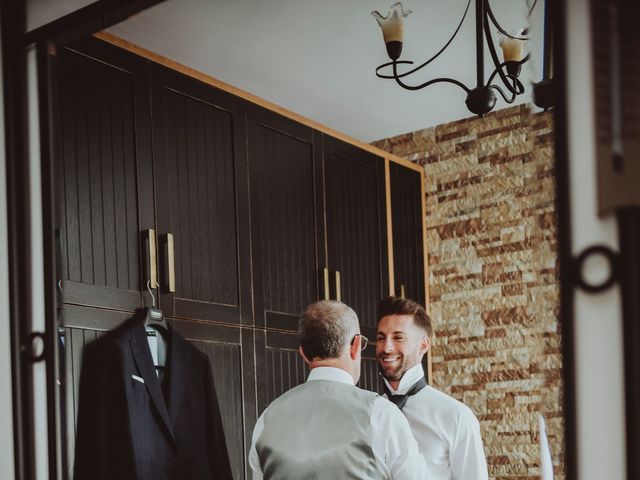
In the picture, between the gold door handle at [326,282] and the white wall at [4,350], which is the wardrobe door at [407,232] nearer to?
the gold door handle at [326,282]

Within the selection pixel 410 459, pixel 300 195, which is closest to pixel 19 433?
pixel 410 459

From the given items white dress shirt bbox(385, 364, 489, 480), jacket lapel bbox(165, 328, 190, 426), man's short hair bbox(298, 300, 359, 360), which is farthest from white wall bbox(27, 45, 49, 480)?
white dress shirt bbox(385, 364, 489, 480)

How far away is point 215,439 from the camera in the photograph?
10.4 feet

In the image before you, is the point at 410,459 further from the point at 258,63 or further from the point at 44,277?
the point at 258,63

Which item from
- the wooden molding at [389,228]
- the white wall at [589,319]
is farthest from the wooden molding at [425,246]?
the white wall at [589,319]

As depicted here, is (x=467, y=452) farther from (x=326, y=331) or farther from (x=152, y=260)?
(x=152, y=260)

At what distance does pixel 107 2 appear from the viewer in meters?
1.87

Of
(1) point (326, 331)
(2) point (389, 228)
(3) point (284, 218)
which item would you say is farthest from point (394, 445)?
(2) point (389, 228)

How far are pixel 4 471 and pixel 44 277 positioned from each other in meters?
0.45

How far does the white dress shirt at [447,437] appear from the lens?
9.48 ft

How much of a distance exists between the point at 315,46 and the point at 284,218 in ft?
2.51

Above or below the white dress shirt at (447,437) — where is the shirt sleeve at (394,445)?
above

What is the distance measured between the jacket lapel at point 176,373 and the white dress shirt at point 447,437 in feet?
2.66

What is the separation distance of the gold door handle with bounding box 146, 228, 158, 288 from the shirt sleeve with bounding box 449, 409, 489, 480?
1.19 metres
